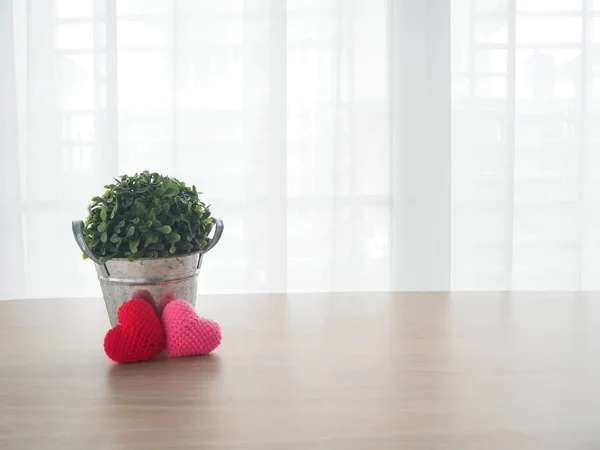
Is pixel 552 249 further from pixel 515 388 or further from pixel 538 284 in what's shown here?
pixel 515 388

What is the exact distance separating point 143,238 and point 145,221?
2 centimetres

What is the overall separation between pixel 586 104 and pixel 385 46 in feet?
2.85

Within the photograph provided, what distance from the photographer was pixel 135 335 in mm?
673

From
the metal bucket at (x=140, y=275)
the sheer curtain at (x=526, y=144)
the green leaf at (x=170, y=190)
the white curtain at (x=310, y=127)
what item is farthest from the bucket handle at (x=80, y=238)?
the sheer curtain at (x=526, y=144)

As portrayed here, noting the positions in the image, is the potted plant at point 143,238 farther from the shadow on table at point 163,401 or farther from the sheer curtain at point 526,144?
the sheer curtain at point 526,144

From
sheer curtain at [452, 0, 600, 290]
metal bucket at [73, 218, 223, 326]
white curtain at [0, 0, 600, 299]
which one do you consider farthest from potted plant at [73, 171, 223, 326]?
sheer curtain at [452, 0, 600, 290]

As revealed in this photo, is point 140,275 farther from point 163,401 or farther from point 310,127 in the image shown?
point 310,127

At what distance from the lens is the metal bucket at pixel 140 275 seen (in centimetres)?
72

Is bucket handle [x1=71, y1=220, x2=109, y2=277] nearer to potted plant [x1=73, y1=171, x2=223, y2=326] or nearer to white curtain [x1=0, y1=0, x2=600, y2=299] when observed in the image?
potted plant [x1=73, y1=171, x2=223, y2=326]

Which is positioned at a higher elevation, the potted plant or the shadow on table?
the potted plant

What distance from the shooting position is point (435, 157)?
98.3 inches

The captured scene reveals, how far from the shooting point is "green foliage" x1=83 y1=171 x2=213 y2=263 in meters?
0.71

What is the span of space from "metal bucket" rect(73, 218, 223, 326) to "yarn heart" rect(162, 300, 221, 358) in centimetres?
3

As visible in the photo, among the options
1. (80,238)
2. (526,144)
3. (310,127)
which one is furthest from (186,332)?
(526,144)
